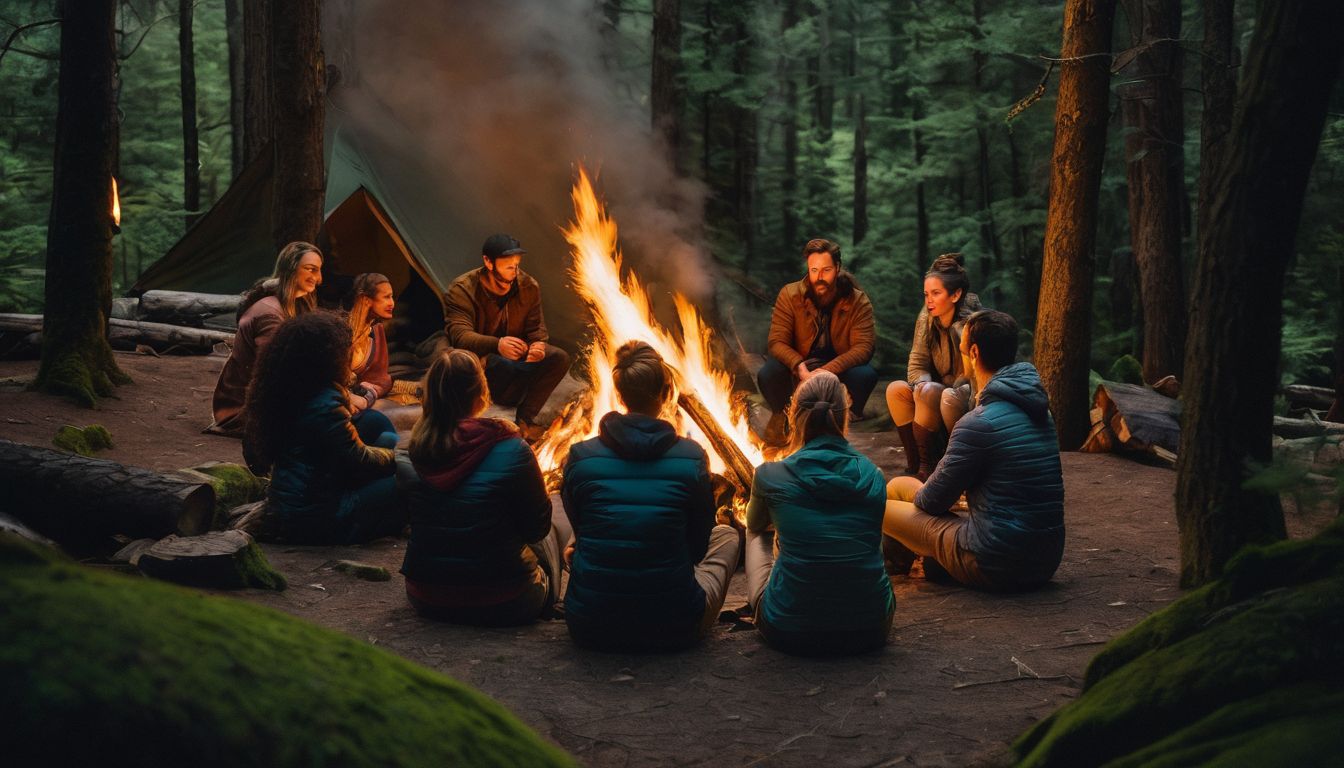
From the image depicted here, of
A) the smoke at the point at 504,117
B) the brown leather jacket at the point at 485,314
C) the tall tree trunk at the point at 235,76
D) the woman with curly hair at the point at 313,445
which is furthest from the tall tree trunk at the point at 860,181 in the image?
the woman with curly hair at the point at 313,445

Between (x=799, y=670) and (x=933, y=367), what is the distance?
12.1 ft

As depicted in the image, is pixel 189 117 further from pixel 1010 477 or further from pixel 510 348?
pixel 1010 477

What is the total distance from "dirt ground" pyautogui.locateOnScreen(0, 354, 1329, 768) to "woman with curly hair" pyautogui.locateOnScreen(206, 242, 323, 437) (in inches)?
75.6

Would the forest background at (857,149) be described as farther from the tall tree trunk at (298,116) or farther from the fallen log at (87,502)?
the fallen log at (87,502)

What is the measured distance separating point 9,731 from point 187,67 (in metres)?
20.3

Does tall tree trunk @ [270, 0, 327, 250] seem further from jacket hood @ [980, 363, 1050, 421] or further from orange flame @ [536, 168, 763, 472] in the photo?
jacket hood @ [980, 363, 1050, 421]

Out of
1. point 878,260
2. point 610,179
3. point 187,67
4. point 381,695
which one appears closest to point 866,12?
point 878,260

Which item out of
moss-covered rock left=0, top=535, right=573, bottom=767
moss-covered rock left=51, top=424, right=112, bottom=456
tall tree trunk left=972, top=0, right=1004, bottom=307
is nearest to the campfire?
moss-covered rock left=51, top=424, right=112, bottom=456

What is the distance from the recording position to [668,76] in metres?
12.3

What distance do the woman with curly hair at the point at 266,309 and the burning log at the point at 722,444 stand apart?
255cm

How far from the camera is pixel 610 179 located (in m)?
11.1

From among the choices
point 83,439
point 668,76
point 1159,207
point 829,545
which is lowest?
point 83,439

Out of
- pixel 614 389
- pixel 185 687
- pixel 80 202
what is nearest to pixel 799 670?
pixel 614 389

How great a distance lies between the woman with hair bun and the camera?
6980 millimetres
